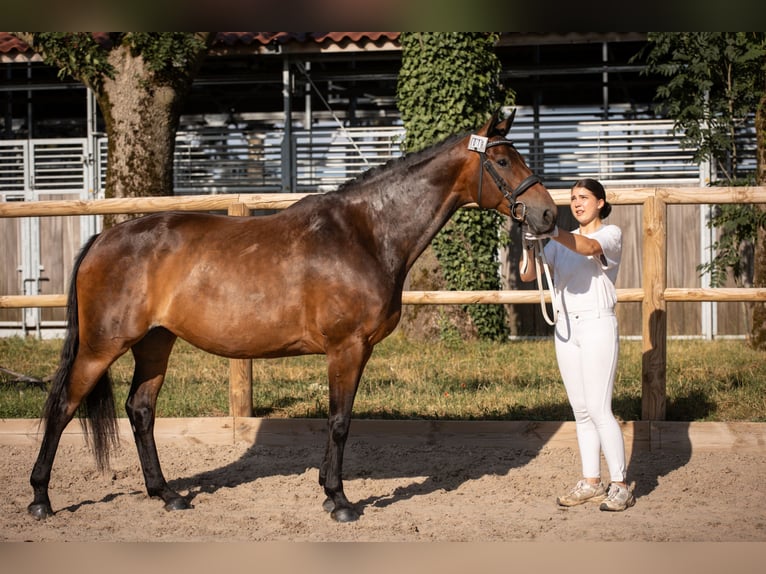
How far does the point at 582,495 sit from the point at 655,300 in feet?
5.10

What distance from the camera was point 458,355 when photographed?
8.64m

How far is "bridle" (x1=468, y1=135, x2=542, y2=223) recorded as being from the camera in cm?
371

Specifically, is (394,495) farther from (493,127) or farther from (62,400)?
(493,127)

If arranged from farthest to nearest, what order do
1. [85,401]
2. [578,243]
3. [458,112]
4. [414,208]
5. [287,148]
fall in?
1. [287,148]
2. [458,112]
3. [85,401]
4. [414,208]
5. [578,243]

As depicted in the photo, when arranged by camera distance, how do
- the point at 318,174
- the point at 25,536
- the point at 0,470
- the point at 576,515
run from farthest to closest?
the point at 318,174 → the point at 0,470 → the point at 576,515 → the point at 25,536

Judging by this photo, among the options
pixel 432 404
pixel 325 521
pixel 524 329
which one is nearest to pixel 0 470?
pixel 325 521

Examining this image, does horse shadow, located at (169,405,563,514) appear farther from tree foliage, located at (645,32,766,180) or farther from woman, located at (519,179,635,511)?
tree foliage, located at (645,32,766,180)

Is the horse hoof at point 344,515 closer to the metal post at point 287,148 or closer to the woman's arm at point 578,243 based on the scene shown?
the woman's arm at point 578,243

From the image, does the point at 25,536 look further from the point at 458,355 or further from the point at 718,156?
the point at 718,156

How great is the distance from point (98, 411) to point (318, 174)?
9670 mm

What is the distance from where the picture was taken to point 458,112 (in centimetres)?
1034

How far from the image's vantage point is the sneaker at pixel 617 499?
155 inches

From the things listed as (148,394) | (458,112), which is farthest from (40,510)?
(458,112)

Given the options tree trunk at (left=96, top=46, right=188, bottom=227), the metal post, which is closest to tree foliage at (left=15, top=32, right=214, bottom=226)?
tree trunk at (left=96, top=46, right=188, bottom=227)
